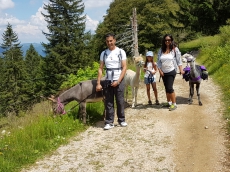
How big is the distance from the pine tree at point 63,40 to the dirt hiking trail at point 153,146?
28.0 metres

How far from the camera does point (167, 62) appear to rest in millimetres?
6809

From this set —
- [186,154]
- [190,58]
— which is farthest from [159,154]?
[190,58]

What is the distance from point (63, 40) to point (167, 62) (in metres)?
29.7

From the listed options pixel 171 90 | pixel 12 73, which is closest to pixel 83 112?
pixel 171 90

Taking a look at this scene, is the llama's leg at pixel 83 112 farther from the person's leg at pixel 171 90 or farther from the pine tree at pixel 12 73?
the pine tree at pixel 12 73

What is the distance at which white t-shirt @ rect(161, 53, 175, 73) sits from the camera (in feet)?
22.2

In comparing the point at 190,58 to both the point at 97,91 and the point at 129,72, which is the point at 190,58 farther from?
the point at 97,91

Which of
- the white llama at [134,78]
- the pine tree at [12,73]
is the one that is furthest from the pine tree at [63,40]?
the white llama at [134,78]

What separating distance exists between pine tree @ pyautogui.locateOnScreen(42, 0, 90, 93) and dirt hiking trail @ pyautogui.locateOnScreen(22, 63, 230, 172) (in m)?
28.0

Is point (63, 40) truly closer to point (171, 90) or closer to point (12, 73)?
point (12, 73)

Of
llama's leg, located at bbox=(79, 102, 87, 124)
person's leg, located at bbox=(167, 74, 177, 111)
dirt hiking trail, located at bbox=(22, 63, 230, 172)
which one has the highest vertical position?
person's leg, located at bbox=(167, 74, 177, 111)

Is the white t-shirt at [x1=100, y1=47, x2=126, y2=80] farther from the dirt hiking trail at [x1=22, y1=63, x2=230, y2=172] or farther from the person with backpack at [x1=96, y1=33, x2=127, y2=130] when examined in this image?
the dirt hiking trail at [x1=22, y1=63, x2=230, y2=172]

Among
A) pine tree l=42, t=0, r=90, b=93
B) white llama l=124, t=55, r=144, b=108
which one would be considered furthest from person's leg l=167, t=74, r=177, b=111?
pine tree l=42, t=0, r=90, b=93

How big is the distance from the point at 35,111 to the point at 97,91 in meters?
2.26
